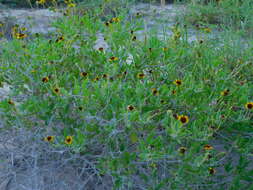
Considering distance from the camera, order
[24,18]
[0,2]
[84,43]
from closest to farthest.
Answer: [84,43]
[24,18]
[0,2]

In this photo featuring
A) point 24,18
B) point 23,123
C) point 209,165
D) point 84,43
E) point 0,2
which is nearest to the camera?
point 209,165

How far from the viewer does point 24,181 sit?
7.13 ft

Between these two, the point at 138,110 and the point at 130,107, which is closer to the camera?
the point at 130,107

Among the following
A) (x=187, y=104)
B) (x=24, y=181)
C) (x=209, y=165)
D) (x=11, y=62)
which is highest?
(x=11, y=62)

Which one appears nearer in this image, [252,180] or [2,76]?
[252,180]

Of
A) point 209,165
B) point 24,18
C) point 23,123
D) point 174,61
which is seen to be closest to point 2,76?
point 23,123

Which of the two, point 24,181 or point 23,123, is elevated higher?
point 23,123

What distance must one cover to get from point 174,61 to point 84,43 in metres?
0.64

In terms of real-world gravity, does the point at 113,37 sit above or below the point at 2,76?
above

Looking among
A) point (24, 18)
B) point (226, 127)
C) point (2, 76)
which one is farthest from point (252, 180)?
point (24, 18)

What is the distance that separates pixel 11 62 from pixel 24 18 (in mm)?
2970

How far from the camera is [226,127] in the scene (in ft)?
6.99

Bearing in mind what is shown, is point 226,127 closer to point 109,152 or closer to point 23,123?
point 109,152

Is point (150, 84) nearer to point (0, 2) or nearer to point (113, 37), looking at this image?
point (113, 37)
